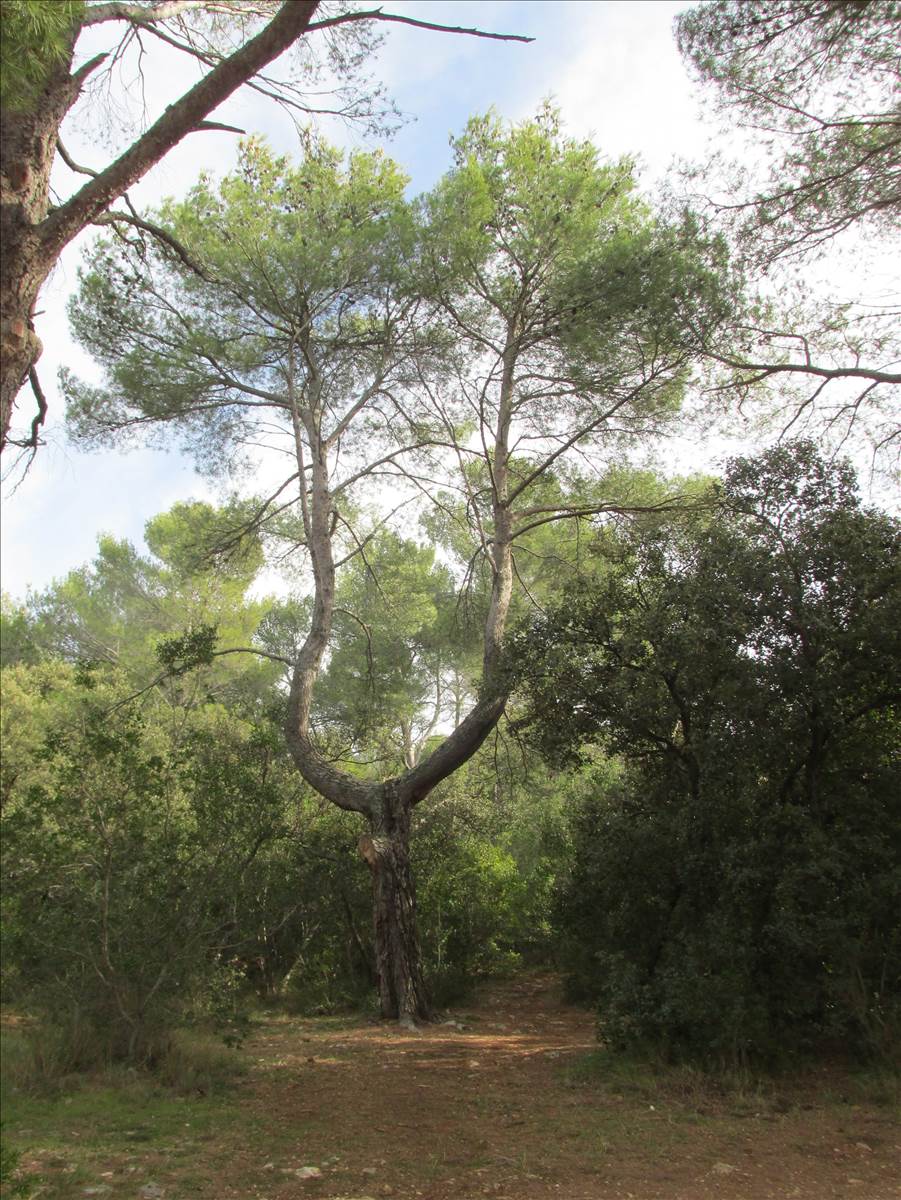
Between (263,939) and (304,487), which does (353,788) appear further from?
(304,487)

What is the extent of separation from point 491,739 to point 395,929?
3.09m

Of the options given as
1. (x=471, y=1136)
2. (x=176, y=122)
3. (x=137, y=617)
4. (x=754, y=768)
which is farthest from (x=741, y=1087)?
(x=137, y=617)

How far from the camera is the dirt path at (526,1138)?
3.95 m

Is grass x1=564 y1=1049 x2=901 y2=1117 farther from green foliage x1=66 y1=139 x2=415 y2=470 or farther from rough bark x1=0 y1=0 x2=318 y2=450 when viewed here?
green foliage x1=66 y1=139 x2=415 y2=470

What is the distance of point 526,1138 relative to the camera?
4715mm

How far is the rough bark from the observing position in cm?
341

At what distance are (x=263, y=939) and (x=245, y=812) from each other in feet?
11.6

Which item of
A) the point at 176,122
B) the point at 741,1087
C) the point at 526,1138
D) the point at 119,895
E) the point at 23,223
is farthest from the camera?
the point at 119,895

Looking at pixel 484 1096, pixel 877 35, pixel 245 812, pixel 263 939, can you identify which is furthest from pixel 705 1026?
pixel 877 35

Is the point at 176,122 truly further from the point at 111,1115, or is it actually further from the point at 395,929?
the point at 395,929

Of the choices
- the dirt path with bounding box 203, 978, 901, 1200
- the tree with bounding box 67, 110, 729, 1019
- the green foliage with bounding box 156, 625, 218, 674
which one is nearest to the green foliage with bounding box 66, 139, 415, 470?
the tree with bounding box 67, 110, 729, 1019

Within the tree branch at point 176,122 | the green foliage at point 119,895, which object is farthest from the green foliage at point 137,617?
the tree branch at point 176,122

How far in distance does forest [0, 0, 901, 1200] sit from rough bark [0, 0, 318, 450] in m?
0.02

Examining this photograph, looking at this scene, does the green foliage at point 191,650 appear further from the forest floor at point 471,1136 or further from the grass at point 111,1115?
the forest floor at point 471,1136
